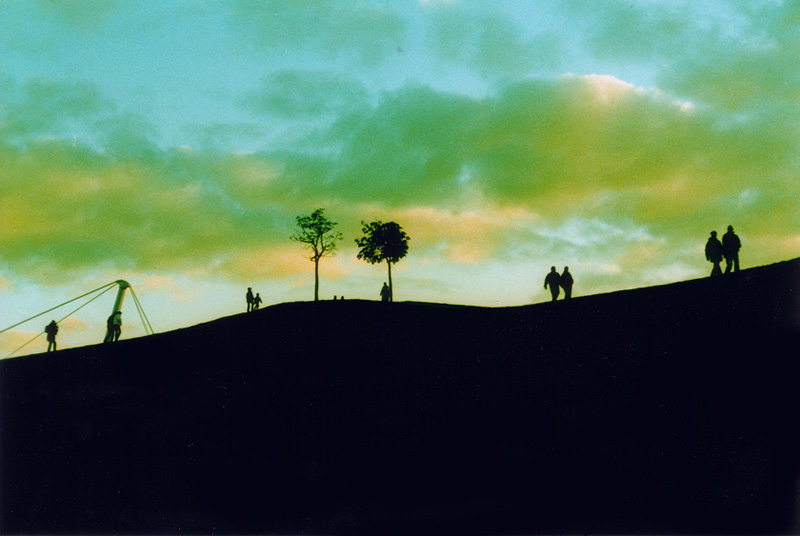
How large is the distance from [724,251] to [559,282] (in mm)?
5169

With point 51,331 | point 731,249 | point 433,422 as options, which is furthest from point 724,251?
point 51,331

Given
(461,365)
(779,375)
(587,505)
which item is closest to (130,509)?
(461,365)

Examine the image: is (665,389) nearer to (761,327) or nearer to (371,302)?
(761,327)

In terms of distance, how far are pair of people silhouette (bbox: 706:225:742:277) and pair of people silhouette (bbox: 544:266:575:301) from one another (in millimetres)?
4367

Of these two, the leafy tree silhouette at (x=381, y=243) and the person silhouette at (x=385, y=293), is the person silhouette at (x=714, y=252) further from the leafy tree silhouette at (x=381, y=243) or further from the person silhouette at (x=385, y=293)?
the leafy tree silhouette at (x=381, y=243)

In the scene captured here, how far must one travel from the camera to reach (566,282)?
18594 mm

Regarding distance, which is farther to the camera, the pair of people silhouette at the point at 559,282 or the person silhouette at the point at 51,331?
the person silhouette at the point at 51,331

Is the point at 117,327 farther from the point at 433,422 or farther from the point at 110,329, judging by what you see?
the point at 433,422

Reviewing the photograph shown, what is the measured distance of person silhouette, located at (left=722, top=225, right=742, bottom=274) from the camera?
15109 millimetres

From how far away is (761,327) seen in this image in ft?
42.5

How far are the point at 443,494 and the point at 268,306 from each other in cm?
1134

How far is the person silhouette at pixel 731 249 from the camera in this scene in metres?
15.1

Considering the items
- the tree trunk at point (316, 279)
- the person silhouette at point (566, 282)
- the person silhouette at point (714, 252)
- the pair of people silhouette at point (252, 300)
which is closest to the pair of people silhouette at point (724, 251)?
the person silhouette at point (714, 252)

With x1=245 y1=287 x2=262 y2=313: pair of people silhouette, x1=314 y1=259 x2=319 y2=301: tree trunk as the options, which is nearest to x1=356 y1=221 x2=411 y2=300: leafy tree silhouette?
x1=314 y1=259 x2=319 y2=301: tree trunk
